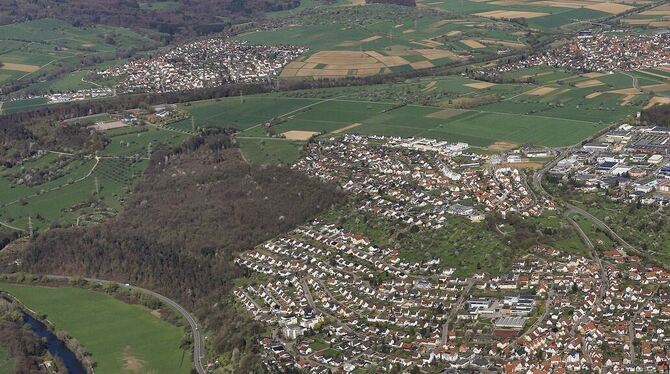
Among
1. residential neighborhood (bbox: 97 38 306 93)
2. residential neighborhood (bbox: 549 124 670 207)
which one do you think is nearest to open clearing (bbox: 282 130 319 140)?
residential neighborhood (bbox: 549 124 670 207)

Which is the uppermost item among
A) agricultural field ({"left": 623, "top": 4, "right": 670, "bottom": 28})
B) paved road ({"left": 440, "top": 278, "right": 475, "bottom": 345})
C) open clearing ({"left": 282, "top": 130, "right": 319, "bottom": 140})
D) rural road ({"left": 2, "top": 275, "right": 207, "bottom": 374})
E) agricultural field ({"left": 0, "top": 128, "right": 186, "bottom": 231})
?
paved road ({"left": 440, "top": 278, "right": 475, "bottom": 345})

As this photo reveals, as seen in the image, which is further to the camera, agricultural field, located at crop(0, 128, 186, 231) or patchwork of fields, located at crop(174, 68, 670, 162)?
patchwork of fields, located at crop(174, 68, 670, 162)

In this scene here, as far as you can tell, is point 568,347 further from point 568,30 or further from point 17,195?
point 568,30

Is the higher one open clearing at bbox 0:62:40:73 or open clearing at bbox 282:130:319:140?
open clearing at bbox 282:130:319:140

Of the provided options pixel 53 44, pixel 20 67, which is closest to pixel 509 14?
pixel 53 44

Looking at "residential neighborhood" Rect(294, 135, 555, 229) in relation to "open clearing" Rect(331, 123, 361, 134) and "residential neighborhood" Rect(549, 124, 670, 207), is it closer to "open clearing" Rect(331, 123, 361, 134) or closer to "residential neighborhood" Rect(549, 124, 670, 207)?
"open clearing" Rect(331, 123, 361, 134)

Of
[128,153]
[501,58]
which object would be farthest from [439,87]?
[128,153]

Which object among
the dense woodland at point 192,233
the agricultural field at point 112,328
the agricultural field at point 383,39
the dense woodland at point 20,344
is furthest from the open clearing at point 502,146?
the dense woodland at point 20,344
